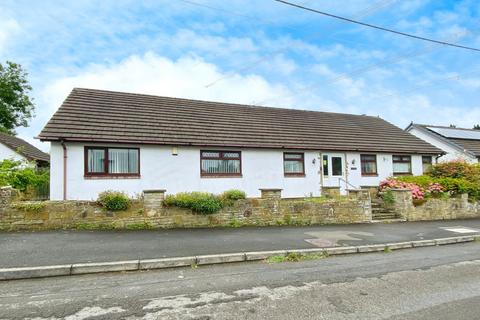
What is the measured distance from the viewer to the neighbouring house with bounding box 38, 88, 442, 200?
13.5 metres

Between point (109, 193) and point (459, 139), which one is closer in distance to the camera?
point (109, 193)

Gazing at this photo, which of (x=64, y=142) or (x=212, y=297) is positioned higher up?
(x=64, y=142)

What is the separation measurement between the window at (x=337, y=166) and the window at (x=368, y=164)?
1.66 meters

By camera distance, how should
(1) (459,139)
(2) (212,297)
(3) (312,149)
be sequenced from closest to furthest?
(2) (212,297)
(3) (312,149)
(1) (459,139)

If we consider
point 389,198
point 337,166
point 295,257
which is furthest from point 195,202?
point 337,166

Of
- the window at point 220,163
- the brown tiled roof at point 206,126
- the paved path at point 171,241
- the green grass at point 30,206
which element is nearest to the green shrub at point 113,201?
the paved path at point 171,241


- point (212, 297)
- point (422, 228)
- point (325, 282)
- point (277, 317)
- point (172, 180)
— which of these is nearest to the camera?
point (277, 317)

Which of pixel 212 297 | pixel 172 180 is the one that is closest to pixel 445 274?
pixel 212 297

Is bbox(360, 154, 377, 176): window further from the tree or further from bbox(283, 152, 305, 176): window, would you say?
the tree

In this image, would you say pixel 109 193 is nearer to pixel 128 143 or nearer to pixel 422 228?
pixel 128 143

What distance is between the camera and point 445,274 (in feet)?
20.9

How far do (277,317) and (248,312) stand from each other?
40cm

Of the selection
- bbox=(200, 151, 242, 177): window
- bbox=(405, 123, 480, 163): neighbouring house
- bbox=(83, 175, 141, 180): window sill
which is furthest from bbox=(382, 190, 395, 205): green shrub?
bbox=(405, 123, 480, 163): neighbouring house

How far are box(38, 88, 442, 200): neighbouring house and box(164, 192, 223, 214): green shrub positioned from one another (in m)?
4.10
